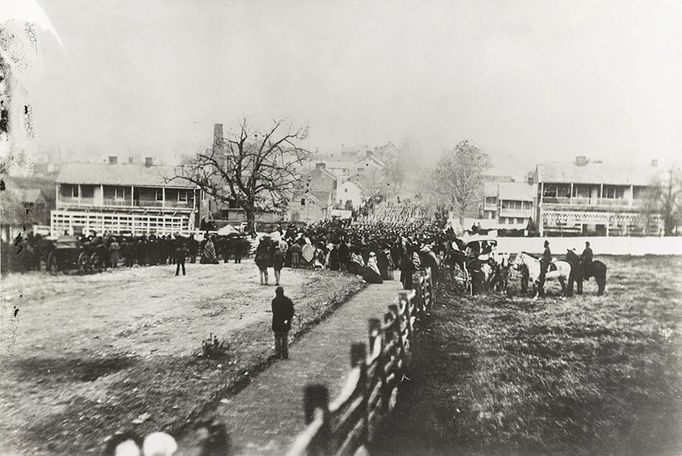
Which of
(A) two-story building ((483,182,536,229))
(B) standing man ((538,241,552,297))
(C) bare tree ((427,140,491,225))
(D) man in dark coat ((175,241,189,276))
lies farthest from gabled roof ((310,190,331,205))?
(B) standing man ((538,241,552,297))

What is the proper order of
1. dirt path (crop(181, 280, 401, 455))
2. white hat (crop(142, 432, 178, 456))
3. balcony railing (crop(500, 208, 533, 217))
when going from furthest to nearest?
balcony railing (crop(500, 208, 533, 217)) < dirt path (crop(181, 280, 401, 455)) < white hat (crop(142, 432, 178, 456))

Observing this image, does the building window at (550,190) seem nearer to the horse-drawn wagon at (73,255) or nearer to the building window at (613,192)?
the building window at (613,192)

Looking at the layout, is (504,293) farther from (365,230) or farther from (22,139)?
(22,139)

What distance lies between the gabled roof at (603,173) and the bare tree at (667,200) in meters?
0.07

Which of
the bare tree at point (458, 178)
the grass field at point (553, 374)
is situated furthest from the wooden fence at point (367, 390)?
the bare tree at point (458, 178)

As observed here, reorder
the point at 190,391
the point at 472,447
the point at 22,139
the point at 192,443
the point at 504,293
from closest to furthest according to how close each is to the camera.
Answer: the point at 192,443 < the point at 190,391 < the point at 472,447 < the point at 22,139 < the point at 504,293

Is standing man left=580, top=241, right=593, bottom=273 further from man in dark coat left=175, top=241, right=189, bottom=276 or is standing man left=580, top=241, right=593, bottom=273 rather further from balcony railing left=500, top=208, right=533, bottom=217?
man in dark coat left=175, top=241, right=189, bottom=276

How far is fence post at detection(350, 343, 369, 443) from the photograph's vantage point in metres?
2.93

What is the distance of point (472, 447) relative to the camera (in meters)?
2.96

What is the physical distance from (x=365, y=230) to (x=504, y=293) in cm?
108

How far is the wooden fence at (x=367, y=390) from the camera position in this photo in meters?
2.69

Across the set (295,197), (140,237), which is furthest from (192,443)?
(295,197)

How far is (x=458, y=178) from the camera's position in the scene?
3307 millimetres

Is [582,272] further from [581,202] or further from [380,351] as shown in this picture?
[380,351]
